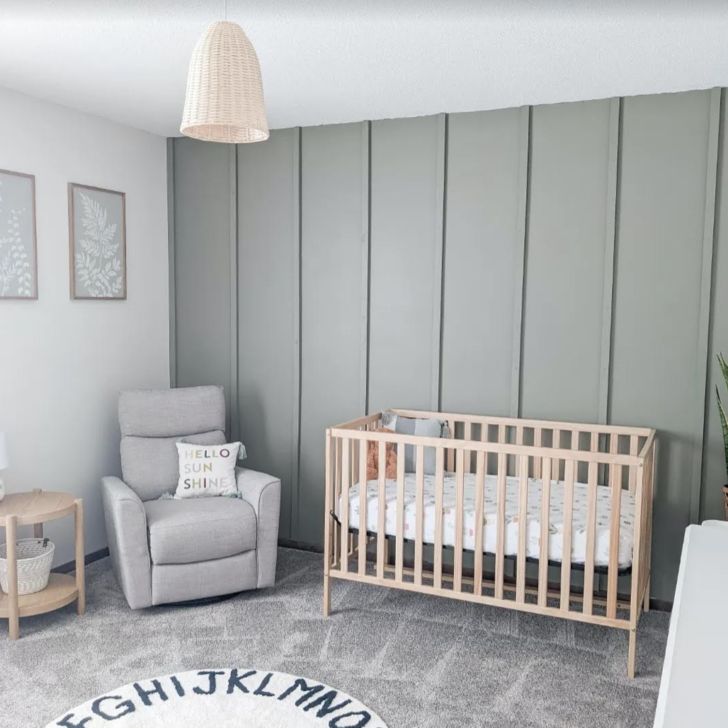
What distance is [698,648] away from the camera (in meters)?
1.40

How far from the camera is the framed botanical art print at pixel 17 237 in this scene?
344cm

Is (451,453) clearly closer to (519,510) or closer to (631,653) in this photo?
(519,510)

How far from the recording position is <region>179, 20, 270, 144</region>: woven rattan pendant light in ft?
6.27

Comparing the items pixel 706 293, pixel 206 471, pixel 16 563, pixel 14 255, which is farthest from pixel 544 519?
pixel 14 255

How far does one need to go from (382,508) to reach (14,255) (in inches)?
81.8

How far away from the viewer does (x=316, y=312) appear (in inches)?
163

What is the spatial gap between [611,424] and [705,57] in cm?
161

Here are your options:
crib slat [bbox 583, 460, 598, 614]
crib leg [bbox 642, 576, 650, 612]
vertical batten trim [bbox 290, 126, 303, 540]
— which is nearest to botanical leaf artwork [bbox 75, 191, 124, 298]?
vertical batten trim [bbox 290, 126, 303, 540]

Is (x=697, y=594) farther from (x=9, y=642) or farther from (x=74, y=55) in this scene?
(x=74, y=55)

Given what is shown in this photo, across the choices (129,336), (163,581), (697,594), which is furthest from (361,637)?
(129,336)

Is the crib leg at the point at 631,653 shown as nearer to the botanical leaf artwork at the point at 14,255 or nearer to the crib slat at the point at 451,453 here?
the crib slat at the point at 451,453

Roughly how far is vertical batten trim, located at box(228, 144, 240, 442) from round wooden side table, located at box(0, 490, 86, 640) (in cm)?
120

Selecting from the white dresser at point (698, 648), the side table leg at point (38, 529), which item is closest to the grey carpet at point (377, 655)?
the side table leg at point (38, 529)

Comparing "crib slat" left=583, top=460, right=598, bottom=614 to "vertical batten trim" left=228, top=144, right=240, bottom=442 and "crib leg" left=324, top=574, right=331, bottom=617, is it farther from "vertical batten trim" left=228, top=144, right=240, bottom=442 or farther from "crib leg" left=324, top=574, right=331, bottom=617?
"vertical batten trim" left=228, top=144, right=240, bottom=442
